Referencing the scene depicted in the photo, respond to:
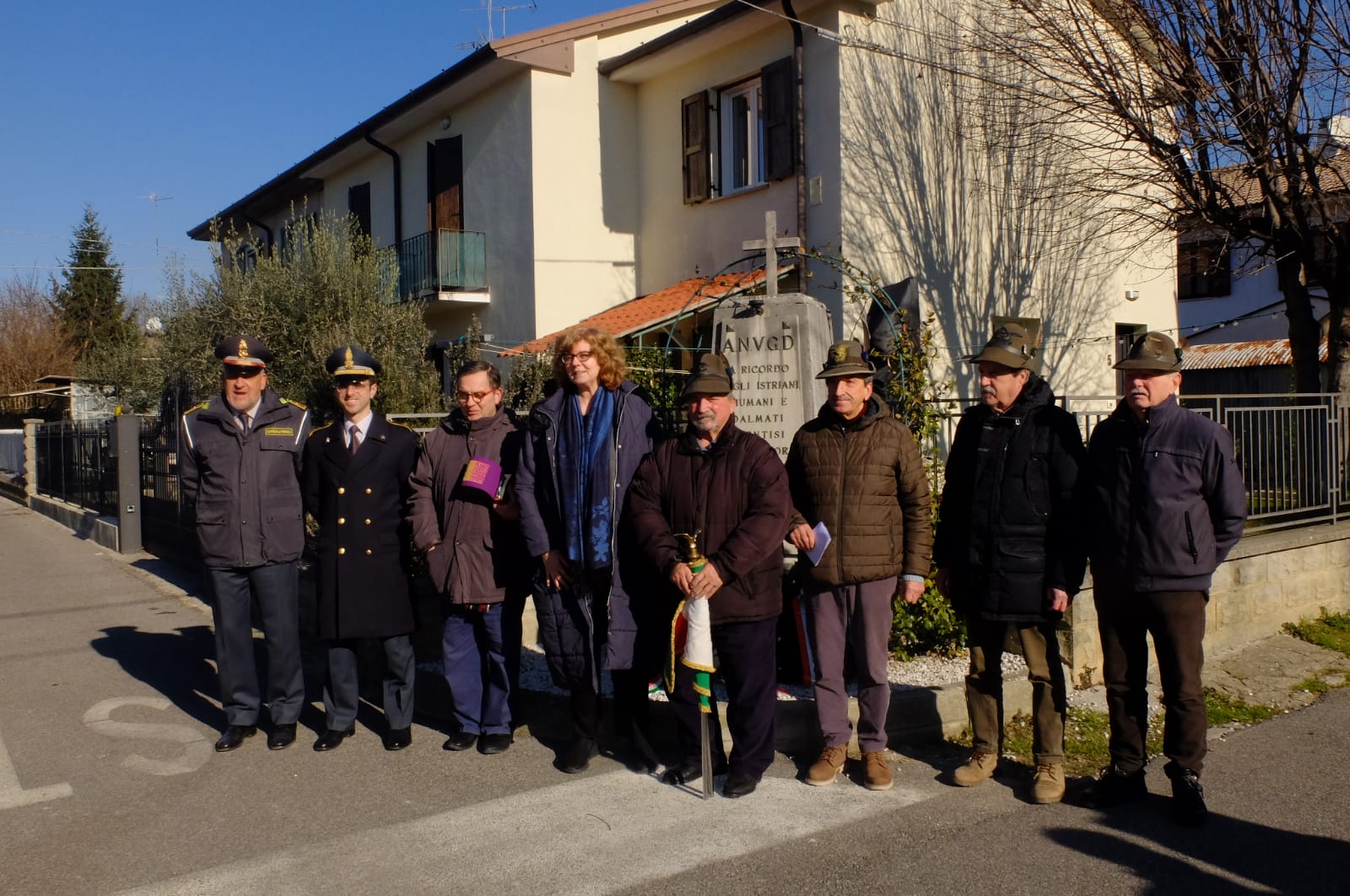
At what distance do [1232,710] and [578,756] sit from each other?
146 inches

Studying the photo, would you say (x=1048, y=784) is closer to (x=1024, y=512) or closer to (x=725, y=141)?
(x=1024, y=512)

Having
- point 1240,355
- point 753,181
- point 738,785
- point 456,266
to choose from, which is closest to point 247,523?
point 738,785

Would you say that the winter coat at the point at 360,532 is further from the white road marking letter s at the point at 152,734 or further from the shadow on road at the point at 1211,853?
the shadow on road at the point at 1211,853

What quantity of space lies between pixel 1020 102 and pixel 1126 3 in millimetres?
1997

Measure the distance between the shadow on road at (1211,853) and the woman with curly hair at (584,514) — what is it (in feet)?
6.78

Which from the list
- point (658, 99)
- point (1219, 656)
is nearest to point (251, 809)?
point (1219, 656)

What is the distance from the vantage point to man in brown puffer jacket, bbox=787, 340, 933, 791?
15.9 ft

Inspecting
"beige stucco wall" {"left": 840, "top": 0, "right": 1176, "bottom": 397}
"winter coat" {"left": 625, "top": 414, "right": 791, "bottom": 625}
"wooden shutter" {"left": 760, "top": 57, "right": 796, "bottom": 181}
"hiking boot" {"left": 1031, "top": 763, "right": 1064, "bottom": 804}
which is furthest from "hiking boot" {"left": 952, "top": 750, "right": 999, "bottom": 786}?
"wooden shutter" {"left": 760, "top": 57, "right": 796, "bottom": 181}

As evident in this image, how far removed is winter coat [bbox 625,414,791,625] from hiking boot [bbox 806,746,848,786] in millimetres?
712

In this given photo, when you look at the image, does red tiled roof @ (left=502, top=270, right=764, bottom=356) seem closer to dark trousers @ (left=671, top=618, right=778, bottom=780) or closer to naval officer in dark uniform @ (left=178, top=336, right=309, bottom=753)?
naval officer in dark uniform @ (left=178, top=336, right=309, bottom=753)

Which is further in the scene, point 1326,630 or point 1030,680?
point 1326,630

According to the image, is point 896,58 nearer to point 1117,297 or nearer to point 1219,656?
point 1117,297

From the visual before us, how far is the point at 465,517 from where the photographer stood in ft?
17.9

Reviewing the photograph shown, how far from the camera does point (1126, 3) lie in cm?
1092
